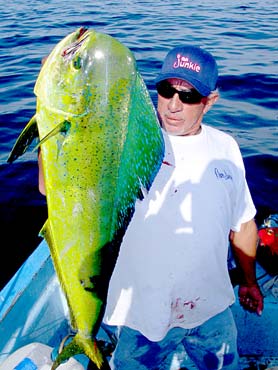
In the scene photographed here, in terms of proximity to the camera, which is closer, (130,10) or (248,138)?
(248,138)

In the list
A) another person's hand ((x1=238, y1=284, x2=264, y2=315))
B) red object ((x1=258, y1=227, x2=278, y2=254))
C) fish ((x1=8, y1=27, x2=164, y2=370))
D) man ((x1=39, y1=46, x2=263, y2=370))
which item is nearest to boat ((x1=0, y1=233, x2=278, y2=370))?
red object ((x1=258, y1=227, x2=278, y2=254))

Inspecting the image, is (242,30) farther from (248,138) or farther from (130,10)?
(248,138)

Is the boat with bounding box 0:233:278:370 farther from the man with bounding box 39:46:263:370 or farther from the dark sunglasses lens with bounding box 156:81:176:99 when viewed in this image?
the dark sunglasses lens with bounding box 156:81:176:99

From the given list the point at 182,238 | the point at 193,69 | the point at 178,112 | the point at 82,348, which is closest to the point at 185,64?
the point at 193,69

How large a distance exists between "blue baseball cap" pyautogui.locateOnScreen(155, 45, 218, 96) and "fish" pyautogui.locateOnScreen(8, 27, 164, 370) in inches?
37.9

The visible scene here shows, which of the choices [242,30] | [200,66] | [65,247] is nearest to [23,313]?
[65,247]

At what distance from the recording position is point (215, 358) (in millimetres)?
2912

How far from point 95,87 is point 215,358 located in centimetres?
212

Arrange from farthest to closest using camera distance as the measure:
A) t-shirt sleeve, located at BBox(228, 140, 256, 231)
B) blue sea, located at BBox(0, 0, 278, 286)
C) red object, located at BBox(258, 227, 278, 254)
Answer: blue sea, located at BBox(0, 0, 278, 286)
red object, located at BBox(258, 227, 278, 254)
t-shirt sleeve, located at BBox(228, 140, 256, 231)

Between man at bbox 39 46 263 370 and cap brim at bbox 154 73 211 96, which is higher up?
cap brim at bbox 154 73 211 96

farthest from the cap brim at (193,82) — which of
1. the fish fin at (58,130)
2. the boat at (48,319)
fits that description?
the boat at (48,319)

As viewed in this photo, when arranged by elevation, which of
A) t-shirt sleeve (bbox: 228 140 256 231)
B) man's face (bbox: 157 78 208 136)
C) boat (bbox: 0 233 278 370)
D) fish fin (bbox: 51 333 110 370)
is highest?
man's face (bbox: 157 78 208 136)

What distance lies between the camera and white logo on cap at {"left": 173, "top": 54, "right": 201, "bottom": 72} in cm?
266

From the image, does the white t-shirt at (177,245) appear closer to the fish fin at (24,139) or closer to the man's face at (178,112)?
the man's face at (178,112)
